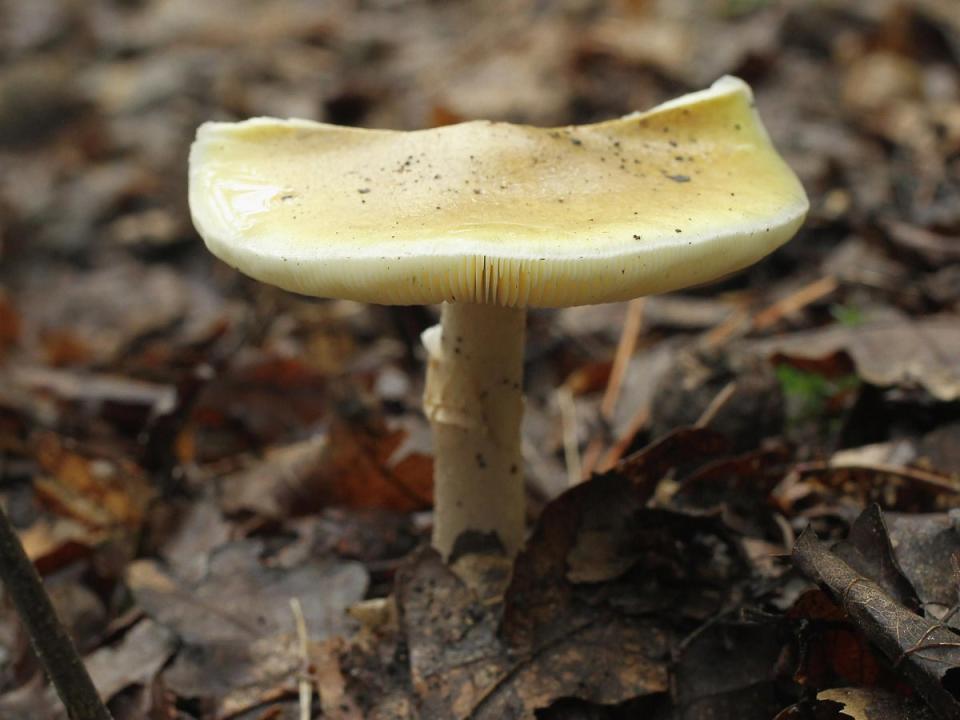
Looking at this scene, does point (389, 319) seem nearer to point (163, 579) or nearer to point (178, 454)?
point (178, 454)

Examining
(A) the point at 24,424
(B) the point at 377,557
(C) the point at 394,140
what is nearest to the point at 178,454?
(A) the point at 24,424

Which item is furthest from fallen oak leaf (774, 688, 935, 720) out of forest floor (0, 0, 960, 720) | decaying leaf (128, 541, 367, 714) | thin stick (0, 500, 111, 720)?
thin stick (0, 500, 111, 720)

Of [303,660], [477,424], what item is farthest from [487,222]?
[303,660]

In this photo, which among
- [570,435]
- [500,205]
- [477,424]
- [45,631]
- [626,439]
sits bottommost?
[570,435]

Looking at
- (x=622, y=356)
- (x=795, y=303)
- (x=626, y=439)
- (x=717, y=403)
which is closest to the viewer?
(x=717, y=403)

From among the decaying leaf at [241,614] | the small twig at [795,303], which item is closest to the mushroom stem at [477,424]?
the decaying leaf at [241,614]

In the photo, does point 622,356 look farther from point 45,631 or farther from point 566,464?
point 45,631
